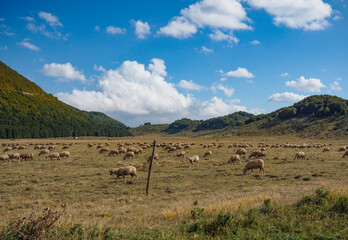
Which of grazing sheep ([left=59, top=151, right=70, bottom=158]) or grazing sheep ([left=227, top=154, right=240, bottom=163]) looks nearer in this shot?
grazing sheep ([left=227, top=154, right=240, bottom=163])

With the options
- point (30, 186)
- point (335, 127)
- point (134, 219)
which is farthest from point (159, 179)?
point (335, 127)

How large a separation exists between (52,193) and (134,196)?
5571mm

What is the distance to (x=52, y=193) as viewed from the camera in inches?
578

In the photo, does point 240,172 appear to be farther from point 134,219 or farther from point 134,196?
point 134,219

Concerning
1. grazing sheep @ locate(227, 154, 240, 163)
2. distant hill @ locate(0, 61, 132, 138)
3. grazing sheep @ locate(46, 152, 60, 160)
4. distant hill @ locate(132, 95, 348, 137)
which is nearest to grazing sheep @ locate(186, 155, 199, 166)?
Answer: grazing sheep @ locate(227, 154, 240, 163)

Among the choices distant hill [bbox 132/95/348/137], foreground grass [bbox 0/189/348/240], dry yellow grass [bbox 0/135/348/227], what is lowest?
dry yellow grass [bbox 0/135/348/227]

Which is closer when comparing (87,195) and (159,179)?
(87,195)

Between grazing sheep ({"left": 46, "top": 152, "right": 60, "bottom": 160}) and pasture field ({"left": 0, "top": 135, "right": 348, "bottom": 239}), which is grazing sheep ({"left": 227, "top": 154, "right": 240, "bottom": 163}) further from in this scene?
grazing sheep ({"left": 46, "top": 152, "right": 60, "bottom": 160})

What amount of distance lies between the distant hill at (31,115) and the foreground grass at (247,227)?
357 feet

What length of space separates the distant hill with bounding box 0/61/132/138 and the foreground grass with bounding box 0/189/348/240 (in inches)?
4284

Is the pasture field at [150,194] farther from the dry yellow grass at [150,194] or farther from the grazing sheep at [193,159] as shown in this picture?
the grazing sheep at [193,159]

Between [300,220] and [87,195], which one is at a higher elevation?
[300,220]

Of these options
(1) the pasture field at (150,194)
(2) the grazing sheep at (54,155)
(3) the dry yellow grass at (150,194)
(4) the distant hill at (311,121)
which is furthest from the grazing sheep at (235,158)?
(4) the distant hill at (311,121)

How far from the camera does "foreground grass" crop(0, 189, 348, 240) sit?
589 cm
